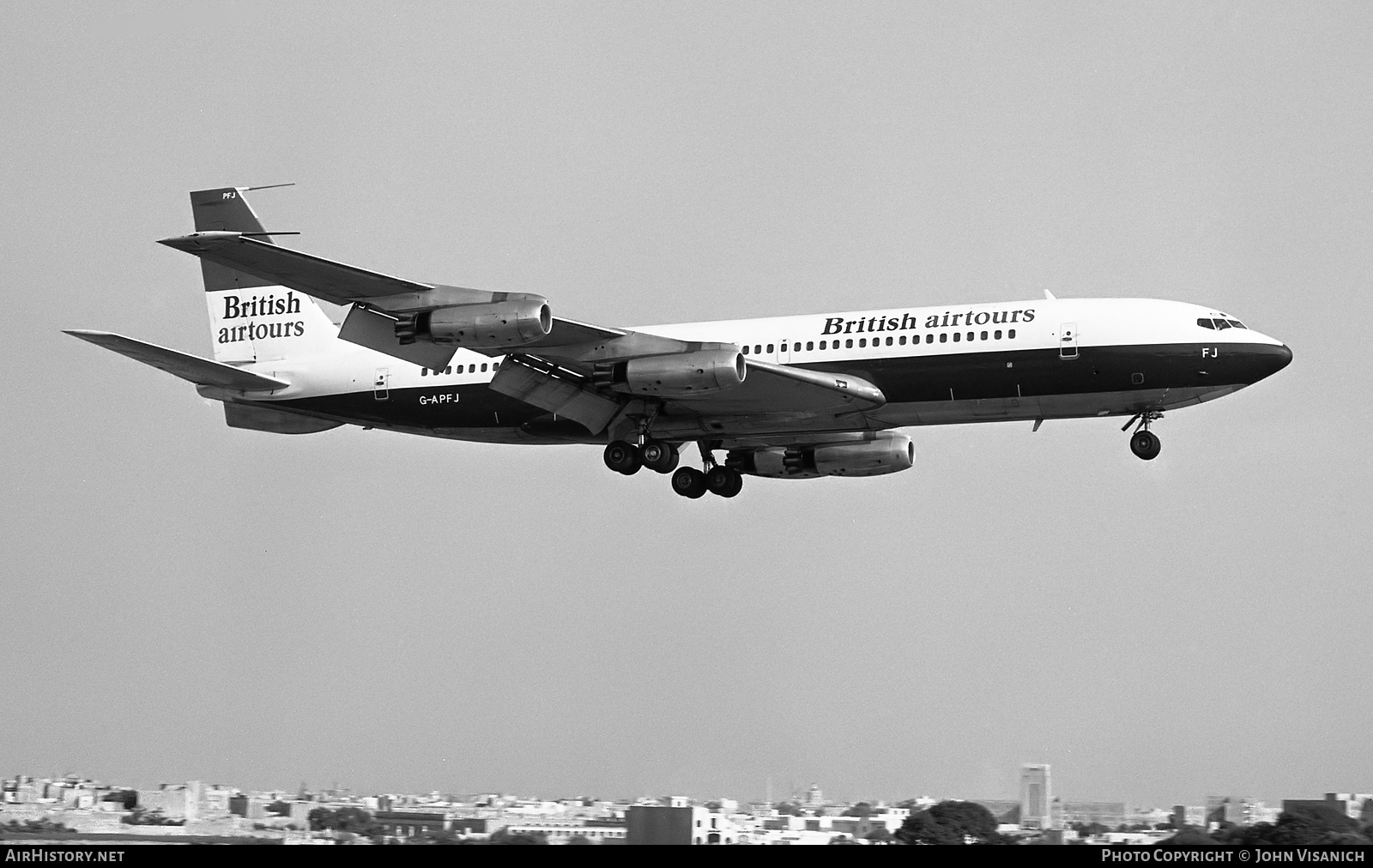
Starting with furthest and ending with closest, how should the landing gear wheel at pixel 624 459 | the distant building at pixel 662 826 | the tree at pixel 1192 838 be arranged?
the landing gear wheel at pixel 624 459, the distant building at pixel 662 826, the tree at pixel 1192 838

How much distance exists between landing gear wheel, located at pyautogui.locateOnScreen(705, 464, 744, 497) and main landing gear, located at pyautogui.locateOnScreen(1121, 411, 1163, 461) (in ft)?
41.9

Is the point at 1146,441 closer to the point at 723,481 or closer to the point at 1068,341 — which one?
the point at 1068,341

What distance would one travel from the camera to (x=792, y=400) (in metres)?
46.5

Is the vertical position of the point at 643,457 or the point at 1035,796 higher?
the point at 643,457

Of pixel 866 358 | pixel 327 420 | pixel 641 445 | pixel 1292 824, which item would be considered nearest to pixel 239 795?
pixel 327 420

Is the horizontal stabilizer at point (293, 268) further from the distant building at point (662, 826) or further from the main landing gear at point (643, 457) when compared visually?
the distant building at point (662, 826)

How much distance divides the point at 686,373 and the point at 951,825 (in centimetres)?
1501

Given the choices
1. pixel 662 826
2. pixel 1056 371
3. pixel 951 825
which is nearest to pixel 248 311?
pixel 662 826

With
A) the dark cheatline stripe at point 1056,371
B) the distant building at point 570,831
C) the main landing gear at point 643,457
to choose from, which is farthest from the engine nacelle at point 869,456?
the distant building at point 570,831

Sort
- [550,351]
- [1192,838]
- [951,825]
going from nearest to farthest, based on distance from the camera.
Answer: [1192,838]
[550,351]
[951,825]

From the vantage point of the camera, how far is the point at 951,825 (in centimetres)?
4809

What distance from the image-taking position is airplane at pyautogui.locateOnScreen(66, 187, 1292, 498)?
140 feet

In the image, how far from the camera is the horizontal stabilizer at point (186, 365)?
4428 centimetres

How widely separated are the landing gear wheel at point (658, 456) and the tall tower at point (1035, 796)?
17.1 m
